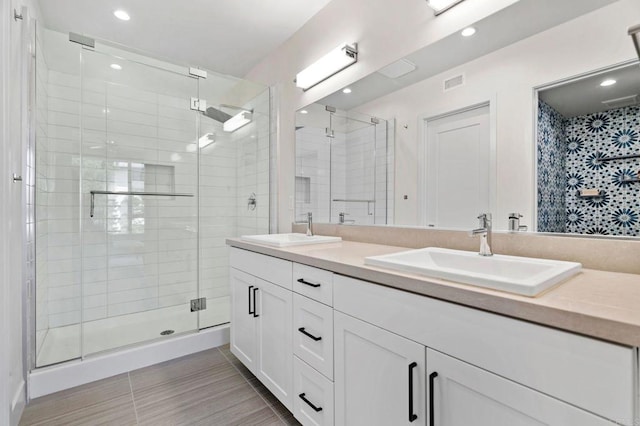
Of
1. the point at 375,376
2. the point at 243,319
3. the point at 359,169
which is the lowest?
the point at 243,319

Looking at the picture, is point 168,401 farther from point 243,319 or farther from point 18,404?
point 18,404

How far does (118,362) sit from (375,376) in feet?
6.12

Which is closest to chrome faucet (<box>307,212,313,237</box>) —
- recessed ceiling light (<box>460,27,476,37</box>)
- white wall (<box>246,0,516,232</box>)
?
white wall (<box>246,0,516,232</box>)

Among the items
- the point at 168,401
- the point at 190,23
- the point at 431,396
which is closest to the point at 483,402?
the point at 431,396

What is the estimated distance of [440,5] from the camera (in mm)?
1420

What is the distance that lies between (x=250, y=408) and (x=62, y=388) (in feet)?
3.90

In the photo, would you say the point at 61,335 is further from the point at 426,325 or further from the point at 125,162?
the point at 426,325

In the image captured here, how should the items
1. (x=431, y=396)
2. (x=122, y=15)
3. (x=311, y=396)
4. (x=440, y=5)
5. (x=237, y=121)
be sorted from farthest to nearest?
1. (x=237, y=121)
2. (x=122, y=15)
3. (x=440, y=5)
4. (x=311, y=396)
5. (x=431, y=396)

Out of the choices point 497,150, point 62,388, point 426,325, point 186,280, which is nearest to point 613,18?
point 497,150

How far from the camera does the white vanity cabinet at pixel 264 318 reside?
1.47 m

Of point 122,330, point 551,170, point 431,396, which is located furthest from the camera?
point 122,330

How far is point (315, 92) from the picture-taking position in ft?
7.38

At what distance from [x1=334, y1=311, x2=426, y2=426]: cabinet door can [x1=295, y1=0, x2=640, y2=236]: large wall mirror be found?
708mm

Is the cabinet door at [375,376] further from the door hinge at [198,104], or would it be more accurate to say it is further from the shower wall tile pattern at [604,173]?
the door hinge at [198,104]
